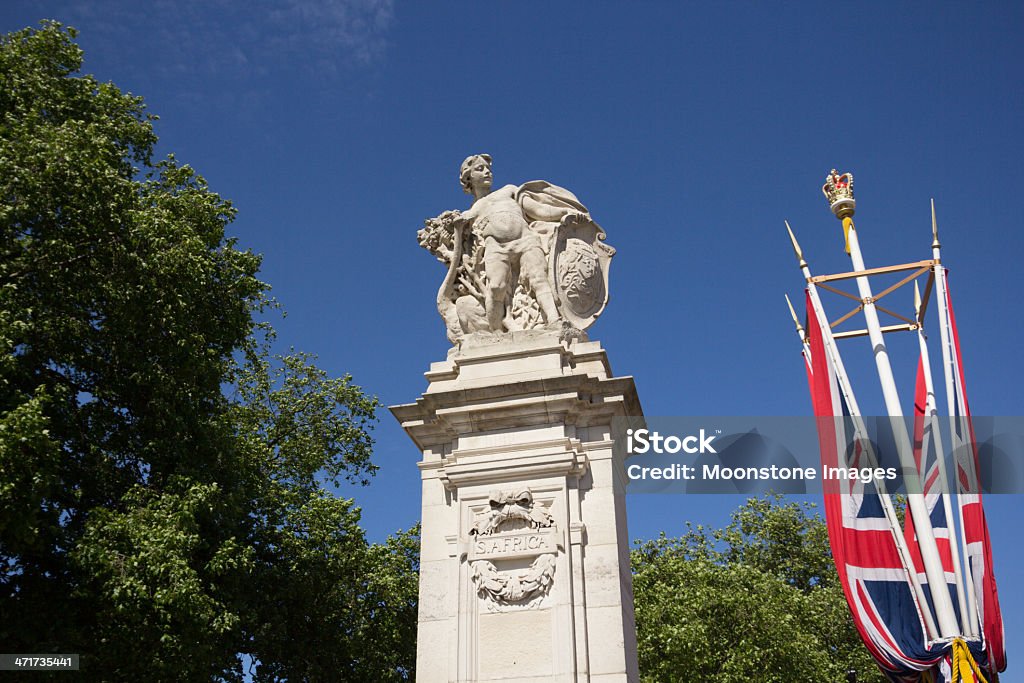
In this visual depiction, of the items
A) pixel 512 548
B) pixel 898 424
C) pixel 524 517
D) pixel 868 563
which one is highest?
pixel 898 424

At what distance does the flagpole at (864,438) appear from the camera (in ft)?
44.9

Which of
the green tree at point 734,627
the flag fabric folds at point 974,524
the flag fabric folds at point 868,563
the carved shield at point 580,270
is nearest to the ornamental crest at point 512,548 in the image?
the carved shield at point 580,270

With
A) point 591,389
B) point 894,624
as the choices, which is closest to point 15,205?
point 591,389

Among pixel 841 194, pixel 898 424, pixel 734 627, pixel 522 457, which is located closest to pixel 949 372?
pixel 898 424

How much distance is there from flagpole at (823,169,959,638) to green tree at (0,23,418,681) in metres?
9.98

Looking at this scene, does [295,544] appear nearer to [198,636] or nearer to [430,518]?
[198,636]

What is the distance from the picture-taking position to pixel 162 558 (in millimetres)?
12844

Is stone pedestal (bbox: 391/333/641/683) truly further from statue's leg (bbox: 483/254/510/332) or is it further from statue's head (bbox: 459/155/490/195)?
statue's head (bbox: 459/155/490/195)

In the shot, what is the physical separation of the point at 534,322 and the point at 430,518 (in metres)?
2.58

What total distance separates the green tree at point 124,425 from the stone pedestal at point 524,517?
4.94m

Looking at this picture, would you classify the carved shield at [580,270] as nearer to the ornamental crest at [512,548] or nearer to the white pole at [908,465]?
the ornamental crest at [512,548]

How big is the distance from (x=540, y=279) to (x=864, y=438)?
691 cm

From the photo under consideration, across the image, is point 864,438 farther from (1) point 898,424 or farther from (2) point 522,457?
(2) point 522,457

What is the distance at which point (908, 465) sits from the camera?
49.1 ft
